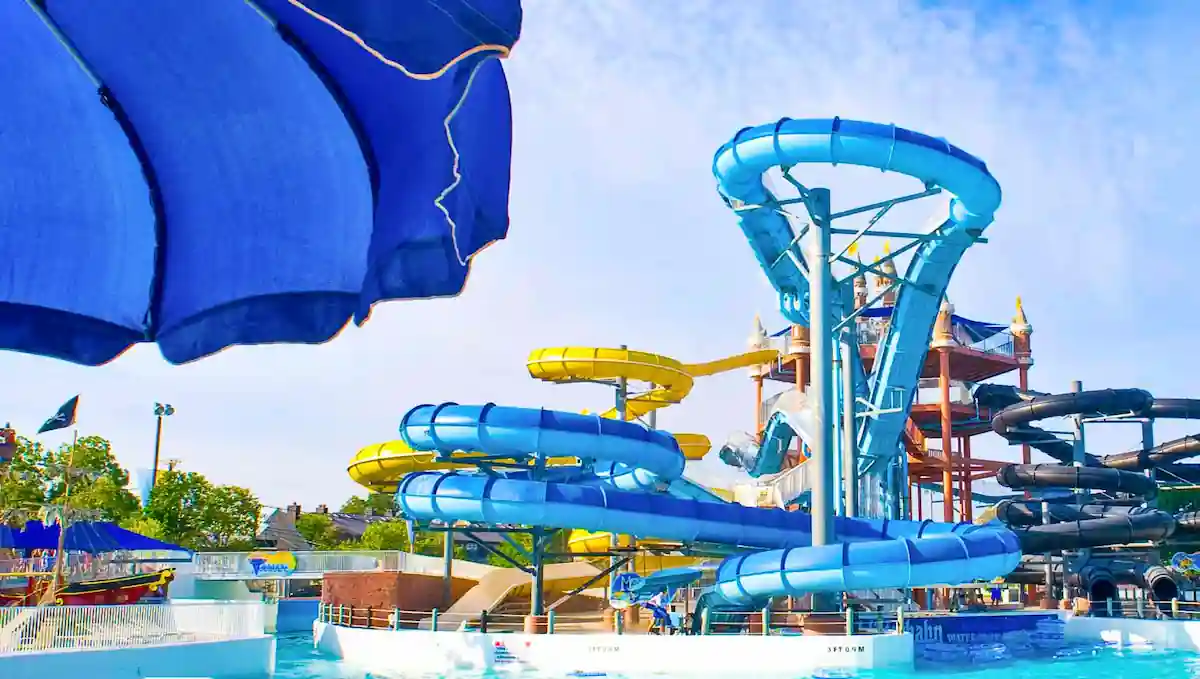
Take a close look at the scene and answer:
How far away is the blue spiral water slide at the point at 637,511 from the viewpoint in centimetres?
1791

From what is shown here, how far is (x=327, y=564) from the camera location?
32.2 meters

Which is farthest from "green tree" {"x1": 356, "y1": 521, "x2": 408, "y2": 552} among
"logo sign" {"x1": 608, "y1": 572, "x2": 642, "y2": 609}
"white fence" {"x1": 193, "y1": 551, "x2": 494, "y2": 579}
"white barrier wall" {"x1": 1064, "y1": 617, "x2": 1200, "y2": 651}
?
"white barrier wall" {"x1": 1064, "y1": 617, "x2": 1200, "y2": 651}

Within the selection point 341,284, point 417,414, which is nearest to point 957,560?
point 417,414

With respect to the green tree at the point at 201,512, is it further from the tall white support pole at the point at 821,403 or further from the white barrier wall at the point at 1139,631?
the white barrier wall at the point at 1139,631

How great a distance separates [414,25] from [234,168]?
4.14 ft

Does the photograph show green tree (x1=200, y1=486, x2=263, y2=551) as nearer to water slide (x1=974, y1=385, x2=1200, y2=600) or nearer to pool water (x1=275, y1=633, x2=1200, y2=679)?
pool water (x1=275, y1=633, x2=1200, y2=679)

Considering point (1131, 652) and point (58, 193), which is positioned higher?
point (58, 193)

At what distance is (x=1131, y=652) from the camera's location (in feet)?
70.8

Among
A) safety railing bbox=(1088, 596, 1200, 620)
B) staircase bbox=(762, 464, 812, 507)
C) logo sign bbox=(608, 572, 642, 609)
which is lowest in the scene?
safety railing bbox=(1088, 596, 1200, 620)

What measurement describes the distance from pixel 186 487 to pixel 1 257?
4132 cm

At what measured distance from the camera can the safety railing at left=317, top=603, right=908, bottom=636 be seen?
18.7 m

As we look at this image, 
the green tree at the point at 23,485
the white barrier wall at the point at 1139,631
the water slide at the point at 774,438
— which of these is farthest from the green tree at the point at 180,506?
the white barrier wall at the point at 1139,631

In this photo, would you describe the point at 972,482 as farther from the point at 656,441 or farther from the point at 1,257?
the point at 1,257

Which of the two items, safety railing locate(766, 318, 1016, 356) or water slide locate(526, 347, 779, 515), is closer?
water slide locate(526, 347, 779, 515)
